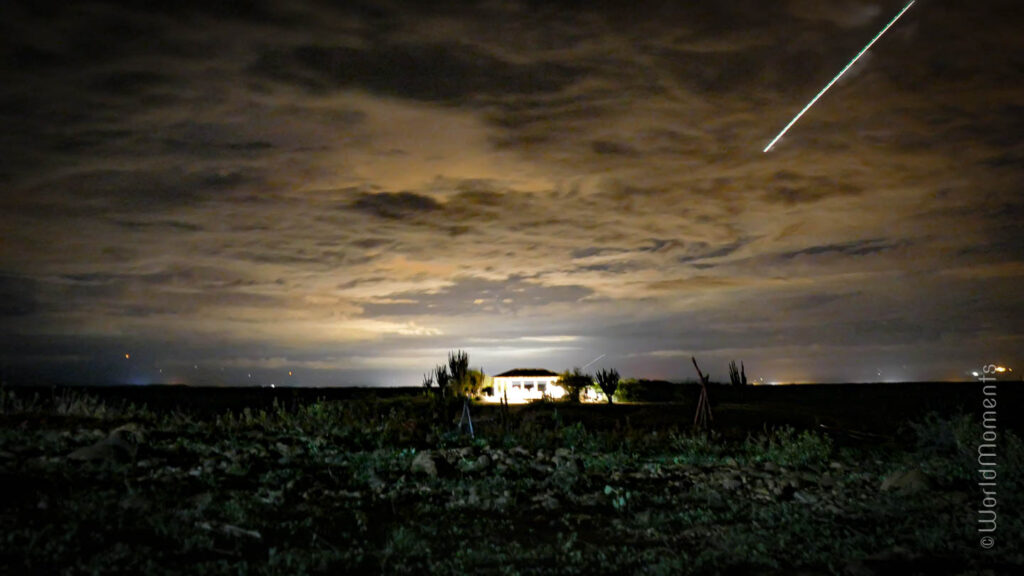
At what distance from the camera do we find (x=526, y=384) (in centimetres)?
5216

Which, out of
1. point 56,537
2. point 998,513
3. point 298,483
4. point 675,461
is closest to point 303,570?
point 56,537

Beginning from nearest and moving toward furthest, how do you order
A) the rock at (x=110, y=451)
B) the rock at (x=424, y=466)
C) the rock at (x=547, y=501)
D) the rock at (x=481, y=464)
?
the rock at (x=547, y=501) < the rock at (x=110, y=451) < the rock at (x=424, y=466) < the rock at (x=481, y=464)

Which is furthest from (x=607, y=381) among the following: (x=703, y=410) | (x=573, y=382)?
(x=703, y=410)

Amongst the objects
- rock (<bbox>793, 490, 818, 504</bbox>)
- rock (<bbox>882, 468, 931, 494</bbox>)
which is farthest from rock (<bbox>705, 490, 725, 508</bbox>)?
rock (<bbox>882, 468, 931, 494</bbox>)

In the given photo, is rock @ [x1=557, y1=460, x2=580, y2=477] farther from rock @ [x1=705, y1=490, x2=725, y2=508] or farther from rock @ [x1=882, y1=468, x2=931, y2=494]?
rock @ [x1=882, y1=468, x2=931, y2=494]

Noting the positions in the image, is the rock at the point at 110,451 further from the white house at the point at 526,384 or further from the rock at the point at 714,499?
the white house at the point at 526,384

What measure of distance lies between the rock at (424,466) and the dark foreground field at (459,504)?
1.2 inches

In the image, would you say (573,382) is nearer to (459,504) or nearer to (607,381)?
(607,381)

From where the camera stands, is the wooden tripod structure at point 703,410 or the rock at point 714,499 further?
the wooden tripod structure at point 703,410

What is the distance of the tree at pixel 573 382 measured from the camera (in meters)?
46.5

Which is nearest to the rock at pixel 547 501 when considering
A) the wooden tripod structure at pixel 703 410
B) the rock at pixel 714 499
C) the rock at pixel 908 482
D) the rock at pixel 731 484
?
the rock at pixel 714 499

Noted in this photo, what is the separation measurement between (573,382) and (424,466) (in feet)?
126

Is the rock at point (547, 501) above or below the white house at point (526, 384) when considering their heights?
below

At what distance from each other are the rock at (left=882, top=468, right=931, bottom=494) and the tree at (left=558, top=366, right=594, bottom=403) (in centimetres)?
3500
